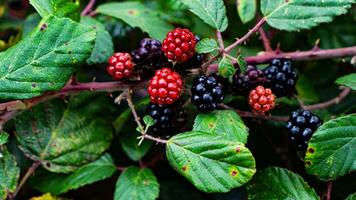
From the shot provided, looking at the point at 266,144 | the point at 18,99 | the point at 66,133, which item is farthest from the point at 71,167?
the point at 266,144

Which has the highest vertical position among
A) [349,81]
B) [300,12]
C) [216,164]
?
[300,12]

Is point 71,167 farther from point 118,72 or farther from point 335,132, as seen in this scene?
point 335,132

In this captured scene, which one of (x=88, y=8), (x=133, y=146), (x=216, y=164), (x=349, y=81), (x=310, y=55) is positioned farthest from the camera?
(x=88, y=8)

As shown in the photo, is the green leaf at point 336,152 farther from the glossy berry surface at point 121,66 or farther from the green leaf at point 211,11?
the glossy berry surface at point 121,66

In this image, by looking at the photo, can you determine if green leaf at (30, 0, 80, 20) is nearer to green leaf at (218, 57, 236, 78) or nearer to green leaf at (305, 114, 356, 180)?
→ green leaf at (218, 57, 236, 78)

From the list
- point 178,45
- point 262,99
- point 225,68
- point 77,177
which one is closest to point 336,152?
point 262,99

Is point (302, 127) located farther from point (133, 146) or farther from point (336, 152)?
point (133, 146)
